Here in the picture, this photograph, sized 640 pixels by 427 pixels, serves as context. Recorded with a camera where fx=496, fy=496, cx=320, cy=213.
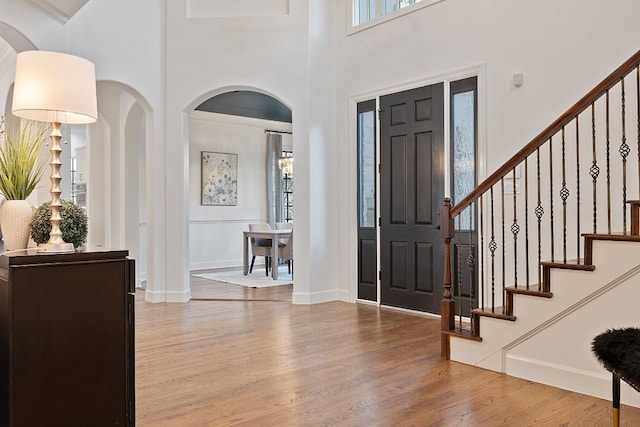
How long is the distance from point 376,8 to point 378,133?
1.48 meters

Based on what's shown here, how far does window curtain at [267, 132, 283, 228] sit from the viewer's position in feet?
33.8

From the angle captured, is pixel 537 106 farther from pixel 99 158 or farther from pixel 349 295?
pixel 99 158

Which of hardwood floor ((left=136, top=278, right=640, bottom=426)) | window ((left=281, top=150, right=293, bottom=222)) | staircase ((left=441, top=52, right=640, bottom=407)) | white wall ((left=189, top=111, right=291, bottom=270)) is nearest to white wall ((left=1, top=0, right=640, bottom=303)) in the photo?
hardwood floor ((left=136, top=278, right=640, bottom=426))

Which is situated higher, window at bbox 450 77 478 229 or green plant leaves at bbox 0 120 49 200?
window at bbox 450 77 478 229

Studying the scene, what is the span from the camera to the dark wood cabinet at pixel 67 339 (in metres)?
1.78

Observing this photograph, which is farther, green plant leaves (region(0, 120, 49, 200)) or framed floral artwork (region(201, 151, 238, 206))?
framed floral artwork (region(201, 151, 238, 206))

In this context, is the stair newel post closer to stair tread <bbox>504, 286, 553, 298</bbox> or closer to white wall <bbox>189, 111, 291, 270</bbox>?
stair tread <bbox>504, 286, 553, 298</bbox>

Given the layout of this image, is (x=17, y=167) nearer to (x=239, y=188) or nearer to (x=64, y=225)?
(x=64, y=225)

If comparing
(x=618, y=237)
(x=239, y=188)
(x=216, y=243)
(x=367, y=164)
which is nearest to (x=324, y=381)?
(x=618, y=237)

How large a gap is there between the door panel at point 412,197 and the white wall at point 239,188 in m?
4.74

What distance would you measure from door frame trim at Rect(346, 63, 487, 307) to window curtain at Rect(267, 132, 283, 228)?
4464mm

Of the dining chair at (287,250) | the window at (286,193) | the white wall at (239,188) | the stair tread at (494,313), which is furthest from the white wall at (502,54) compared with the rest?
the window at (286,193)

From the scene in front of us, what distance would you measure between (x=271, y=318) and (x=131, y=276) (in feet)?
10.6

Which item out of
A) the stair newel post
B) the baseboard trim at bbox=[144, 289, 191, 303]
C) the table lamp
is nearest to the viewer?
the table lamp
